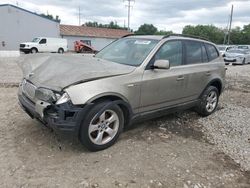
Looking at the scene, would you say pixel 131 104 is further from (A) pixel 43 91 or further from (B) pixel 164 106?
(A) pixel 43 91

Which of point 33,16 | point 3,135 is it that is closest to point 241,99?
point 3,135

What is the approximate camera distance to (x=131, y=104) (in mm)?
4000

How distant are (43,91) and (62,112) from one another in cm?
43

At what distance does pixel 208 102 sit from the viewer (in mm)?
5770

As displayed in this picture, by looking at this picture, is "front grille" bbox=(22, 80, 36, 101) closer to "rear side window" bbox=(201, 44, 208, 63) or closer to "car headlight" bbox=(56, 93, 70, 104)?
"car headlight" bbox=(56, 93, 70, 104)

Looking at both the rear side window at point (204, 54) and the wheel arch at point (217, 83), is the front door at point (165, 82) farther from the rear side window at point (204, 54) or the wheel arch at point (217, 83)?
the wheel arch at point (217, 83)

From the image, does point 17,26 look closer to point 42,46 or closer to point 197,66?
point 42,46

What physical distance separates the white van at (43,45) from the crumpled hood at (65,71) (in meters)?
24.3

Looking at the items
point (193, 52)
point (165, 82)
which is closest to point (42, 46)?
point (193, 52)

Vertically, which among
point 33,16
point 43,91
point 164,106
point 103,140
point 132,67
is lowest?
point 103,140

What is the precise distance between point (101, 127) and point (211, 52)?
3378 mm

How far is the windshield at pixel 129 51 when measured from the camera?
434cm

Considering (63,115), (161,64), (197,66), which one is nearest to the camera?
(63,115)

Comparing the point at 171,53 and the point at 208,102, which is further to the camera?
the point at 208,102
